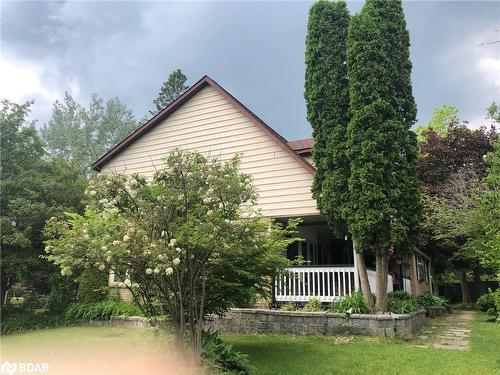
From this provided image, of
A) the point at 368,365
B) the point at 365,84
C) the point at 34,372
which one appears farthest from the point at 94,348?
the point at 365,84

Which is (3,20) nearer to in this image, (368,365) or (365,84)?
(365,84)

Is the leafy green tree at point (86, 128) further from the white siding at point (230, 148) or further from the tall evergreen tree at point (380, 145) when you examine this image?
the tall evergreen tree at point (380, 145)

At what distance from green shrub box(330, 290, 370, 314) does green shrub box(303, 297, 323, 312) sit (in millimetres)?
636

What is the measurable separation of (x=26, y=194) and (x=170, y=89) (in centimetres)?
2955

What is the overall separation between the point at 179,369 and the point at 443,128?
3307 centimetres

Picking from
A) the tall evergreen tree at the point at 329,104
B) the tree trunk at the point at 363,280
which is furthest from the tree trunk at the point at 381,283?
the tall evergreen tree at the point at 329,104

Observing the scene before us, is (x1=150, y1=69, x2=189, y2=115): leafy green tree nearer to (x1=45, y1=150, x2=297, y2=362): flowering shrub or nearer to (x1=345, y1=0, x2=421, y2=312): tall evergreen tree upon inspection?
(x1=345, y1=0, x2=421, y2=312): tall evergreen tree

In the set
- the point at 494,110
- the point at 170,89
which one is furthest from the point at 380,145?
the point at 170,89

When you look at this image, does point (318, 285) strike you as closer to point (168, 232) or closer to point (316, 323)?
point (316, 323)

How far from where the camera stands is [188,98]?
14961 millimetres

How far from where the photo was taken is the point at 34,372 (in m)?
6.54

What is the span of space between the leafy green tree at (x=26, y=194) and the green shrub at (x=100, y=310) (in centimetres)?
194

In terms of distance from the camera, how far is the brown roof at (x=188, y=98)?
41.9 feet

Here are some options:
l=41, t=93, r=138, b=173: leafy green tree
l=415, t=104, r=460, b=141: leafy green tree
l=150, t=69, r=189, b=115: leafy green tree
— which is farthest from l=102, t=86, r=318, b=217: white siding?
l=41, t=93, r=138, b=173: leafy green tree
